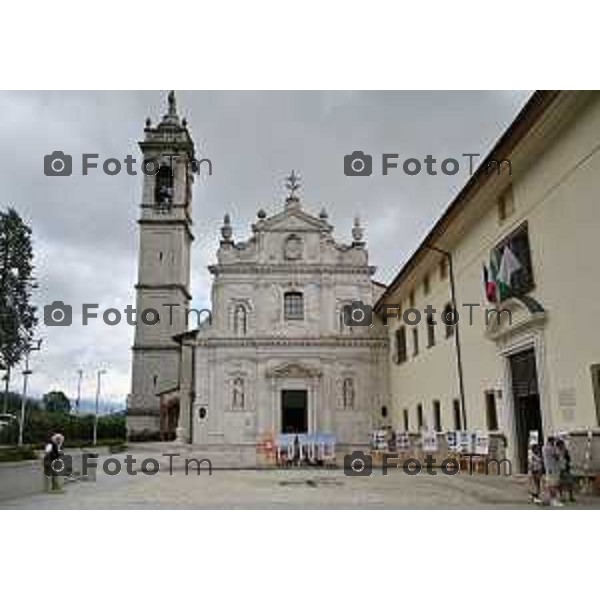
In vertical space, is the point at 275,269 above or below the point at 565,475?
above

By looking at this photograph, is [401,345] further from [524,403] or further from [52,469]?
[52,469]

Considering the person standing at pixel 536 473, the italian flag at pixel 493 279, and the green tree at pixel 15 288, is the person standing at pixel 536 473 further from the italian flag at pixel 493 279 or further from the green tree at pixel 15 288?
the green tree at pixel 15 288

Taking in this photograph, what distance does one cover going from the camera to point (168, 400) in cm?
3531

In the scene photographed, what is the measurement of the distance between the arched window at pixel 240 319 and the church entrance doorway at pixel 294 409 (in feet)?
12.5

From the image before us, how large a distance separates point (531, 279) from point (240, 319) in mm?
19422

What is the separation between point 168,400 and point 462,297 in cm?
2100

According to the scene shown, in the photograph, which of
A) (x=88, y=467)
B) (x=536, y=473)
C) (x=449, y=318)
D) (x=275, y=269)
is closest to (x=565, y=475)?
(x=536, y=473)

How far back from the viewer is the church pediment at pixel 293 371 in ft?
102

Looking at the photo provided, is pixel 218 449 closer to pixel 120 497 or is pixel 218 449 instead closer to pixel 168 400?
pixel 168 400

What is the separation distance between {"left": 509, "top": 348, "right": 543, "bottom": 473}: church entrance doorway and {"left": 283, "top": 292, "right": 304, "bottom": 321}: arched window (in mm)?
17097

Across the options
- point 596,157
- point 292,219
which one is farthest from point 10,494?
→ point 292,219

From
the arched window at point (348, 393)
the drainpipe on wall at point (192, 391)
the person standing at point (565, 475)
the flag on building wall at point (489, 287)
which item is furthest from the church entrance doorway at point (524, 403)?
the drainpipe on wall at point (192, 391)

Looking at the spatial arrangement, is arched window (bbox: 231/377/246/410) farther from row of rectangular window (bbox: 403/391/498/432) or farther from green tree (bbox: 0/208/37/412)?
green tree (bbox: 0/208/37/412)

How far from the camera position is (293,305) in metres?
32.3
